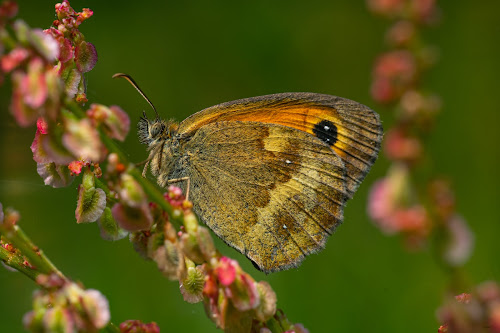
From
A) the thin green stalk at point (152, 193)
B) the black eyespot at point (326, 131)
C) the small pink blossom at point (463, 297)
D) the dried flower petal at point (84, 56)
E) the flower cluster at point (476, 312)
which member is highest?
the black eyespot at point (326, 131)

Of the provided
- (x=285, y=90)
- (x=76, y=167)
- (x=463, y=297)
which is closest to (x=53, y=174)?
(x=76, y=167)

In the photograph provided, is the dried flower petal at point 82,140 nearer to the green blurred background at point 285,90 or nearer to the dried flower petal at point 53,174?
the dried flower petal at point 53,174

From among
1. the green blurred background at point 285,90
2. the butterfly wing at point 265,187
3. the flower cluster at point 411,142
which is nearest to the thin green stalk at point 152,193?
the flower cluster at point 411,142

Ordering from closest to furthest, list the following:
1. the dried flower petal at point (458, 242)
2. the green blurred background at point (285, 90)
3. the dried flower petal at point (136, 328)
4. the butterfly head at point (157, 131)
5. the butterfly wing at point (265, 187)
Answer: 1. the dried flower petal at point (458, 242)
2. the dried flower petal at point (136, 328)
3. the butterfly wing at point (265, 187)
4. the butterfly head at point (157, 131)
5. the green blurred background at point (285, 90)

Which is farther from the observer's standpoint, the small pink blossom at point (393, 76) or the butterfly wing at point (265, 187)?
the butterfly wing at point (265, 187)

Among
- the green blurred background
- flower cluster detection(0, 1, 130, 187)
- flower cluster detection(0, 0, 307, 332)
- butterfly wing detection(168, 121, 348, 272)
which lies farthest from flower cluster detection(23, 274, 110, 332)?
the green blurred background

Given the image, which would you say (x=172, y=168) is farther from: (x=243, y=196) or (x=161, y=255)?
(x=161, y=255)

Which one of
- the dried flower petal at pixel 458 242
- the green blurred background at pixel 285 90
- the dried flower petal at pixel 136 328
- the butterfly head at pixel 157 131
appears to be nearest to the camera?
the dried flower petal at pixel 458 242
